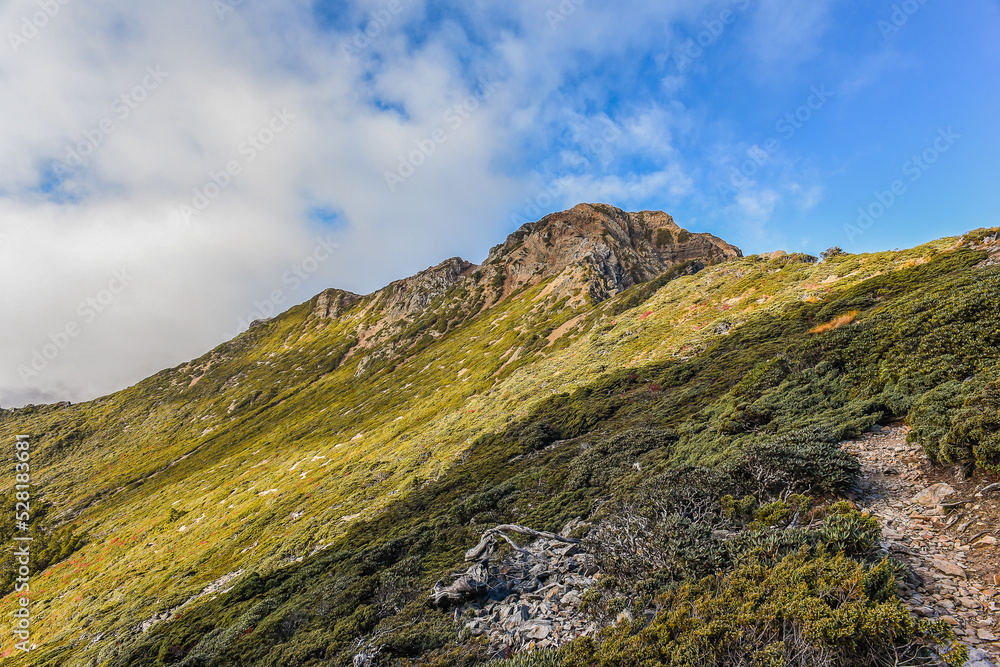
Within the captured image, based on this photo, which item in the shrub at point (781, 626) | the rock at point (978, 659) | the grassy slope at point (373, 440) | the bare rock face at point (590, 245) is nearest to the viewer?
the rock at point (978, 659)

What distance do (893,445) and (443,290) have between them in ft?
535

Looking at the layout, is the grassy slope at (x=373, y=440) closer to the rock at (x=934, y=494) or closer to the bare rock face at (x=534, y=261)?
the rock at (x=934, y=494)

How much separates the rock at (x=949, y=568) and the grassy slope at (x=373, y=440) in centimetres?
792

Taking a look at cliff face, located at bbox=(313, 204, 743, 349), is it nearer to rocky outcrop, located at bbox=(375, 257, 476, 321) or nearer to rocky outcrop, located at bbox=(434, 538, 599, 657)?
rocky outcrop, located at bbox=(375, 257, 476, 321)

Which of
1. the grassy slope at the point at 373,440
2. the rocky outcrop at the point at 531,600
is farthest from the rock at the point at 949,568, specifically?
the grassy slope at the point at 373,440

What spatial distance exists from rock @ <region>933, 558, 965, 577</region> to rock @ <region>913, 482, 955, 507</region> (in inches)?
92.1

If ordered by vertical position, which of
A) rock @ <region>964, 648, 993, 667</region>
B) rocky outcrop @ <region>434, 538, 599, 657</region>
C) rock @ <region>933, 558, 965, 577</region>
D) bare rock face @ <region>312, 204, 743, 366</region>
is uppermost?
bare rock face @ <region>312, 204, 743, 366</region>

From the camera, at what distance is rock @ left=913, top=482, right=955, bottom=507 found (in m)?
9.21

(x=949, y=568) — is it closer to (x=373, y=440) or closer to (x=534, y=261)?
(x=373, y=440)

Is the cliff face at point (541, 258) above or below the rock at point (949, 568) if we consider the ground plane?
above

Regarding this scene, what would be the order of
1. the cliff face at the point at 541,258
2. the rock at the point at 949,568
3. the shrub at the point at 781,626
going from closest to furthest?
the shrub at the point at 781,626
the rock at the point at 949,568
the cliff face at the point at 541,258

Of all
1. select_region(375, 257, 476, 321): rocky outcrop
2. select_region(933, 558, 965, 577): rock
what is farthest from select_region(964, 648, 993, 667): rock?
select_region(375, 257, 476, 321): rocky outcrop

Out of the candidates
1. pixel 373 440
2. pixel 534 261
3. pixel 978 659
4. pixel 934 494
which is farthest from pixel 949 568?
pixel 534 261

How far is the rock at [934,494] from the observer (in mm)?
9210
